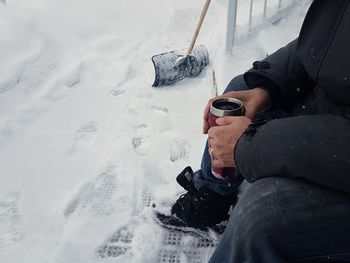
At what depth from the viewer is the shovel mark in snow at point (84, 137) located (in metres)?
2.52

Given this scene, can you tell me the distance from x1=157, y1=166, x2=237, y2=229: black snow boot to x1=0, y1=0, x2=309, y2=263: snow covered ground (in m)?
0.08

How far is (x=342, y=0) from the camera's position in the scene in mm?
1158

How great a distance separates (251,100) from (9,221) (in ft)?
4.52

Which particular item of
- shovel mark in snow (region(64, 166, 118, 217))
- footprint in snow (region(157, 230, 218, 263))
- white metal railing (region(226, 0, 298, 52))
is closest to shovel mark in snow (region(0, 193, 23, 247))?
shovel mark in snow (region(64, 166, 118, 217))

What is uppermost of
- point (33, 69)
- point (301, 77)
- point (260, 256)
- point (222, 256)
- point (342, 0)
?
point (342, 0)

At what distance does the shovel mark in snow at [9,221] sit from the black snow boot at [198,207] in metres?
0.74

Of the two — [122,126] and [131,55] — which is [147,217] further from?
[131,55]

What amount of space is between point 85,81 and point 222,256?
274 centimetres

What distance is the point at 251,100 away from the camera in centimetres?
152

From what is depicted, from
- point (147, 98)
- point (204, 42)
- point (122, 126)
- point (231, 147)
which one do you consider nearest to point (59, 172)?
point (122, 126)

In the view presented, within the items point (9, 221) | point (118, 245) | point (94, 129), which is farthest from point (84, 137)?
point (118, 245)

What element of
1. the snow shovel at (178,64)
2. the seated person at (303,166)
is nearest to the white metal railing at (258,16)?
the snow shovel at (178,64)

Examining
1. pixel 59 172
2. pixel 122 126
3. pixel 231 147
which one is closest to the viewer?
pixel 231 147

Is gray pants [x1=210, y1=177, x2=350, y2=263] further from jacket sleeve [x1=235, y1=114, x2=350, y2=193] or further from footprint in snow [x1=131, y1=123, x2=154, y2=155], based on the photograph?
footprint in snow [x1=131, y1=123, x2=154, y2=155]
